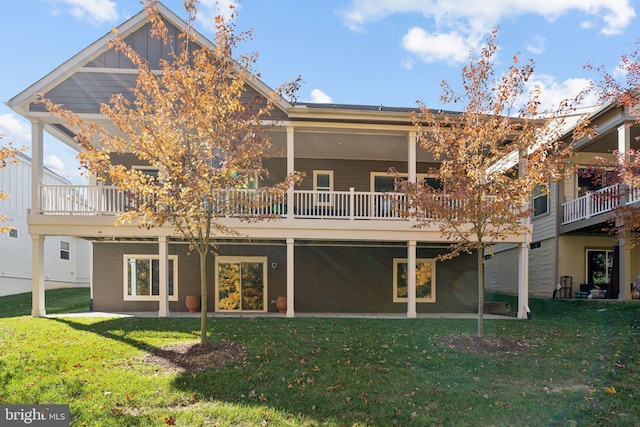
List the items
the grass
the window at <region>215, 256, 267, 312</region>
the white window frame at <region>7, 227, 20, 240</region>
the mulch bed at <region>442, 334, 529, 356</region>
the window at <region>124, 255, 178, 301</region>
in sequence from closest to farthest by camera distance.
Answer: the grass < the mulch bed at <region>442, 334, 529, 356</region> < the window at <region>124, 255, 178, 301</region> < the window at <region>215, 256, 267, 312</region> < the white window frame at <region>7, 227, 20, 240</region>

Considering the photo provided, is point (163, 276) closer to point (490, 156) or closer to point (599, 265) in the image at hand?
point (490, 156)

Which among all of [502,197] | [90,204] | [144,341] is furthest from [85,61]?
[502,197]

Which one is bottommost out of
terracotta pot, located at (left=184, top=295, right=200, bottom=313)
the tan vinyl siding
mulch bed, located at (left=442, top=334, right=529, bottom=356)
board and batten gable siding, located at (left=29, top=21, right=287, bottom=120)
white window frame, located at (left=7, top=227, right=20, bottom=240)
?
terracotta pot, located at (left=184, top=295, right=200, bottom=313)

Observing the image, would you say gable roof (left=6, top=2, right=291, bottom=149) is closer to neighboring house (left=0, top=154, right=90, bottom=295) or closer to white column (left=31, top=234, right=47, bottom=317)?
white column (left=31, top=234, right=47, bottom=317)

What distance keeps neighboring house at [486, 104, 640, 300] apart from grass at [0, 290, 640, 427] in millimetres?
6201

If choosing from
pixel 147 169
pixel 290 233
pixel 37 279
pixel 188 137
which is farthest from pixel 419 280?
pixel 37 279

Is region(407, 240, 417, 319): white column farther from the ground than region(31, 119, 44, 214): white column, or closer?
closer

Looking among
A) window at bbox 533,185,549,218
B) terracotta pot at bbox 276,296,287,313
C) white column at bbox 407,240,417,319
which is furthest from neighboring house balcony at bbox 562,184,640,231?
terracotta pot at bbox 276,296,287,313

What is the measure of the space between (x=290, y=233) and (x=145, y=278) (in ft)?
19.0

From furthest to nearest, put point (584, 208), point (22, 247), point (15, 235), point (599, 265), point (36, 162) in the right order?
point (22, 247), point (15, 235), point (599, 265), point (584, 208), point (36, 162)

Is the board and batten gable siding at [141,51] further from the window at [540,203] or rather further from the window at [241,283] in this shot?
the window at [540,203]

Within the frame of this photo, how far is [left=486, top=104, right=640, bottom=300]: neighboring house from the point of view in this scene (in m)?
14.1

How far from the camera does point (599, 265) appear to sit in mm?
15930

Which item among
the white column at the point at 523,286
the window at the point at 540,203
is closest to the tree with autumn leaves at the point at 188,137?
the white column at the point at 523,286
